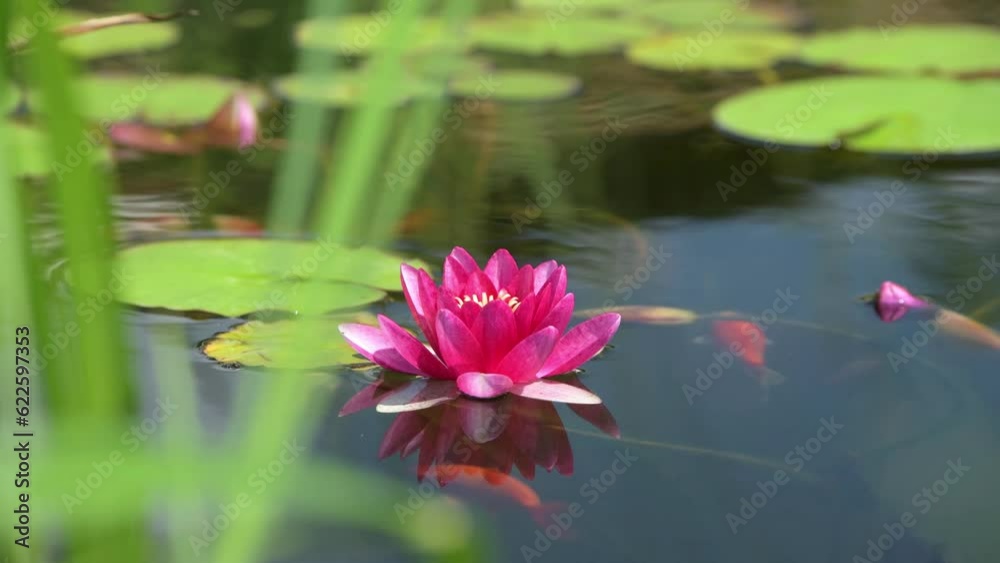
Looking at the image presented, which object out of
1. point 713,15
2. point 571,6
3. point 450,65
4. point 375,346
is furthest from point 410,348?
point 571,6

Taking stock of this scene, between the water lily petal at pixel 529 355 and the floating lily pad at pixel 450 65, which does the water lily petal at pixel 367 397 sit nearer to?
the water lily petal at pixel 529 355

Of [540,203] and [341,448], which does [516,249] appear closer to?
[540,203]

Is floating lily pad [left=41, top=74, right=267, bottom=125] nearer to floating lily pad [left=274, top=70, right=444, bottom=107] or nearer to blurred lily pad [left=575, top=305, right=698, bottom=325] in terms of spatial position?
floating lily pad [left=274, top=70, right=444, bottom=107]

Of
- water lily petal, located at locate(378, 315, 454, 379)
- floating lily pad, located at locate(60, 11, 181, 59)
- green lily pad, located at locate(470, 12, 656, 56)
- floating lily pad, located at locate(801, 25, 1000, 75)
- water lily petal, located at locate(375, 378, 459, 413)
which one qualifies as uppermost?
water lily petal, located at locate(378, 315, 454, 379)

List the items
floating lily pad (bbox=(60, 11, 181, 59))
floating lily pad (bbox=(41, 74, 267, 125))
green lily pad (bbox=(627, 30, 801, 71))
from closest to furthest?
1. floating lily pad (bbox=(41, 74, 267, 125))
2. green lily pad (bbox=(627, 30, 801, 71))
3. floating lily pad (bbox=(60, 11, 181, 59))

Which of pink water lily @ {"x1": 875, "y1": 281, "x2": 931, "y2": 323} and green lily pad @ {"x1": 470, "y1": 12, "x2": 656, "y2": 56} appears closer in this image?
pink water lily @ {"x1": 875, "y1": 281, "x2": 931, "y2": 323}

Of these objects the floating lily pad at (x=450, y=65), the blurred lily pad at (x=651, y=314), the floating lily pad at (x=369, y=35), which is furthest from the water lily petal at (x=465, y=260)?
the floating lily pad at (x=369, y=35)

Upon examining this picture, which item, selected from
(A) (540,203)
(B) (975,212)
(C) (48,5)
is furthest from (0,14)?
(B) (975,212)

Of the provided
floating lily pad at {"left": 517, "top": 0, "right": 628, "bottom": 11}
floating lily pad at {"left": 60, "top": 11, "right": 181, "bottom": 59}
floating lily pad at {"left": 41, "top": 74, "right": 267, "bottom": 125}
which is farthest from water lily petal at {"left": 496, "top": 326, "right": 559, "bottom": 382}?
floating lily pad at {"left": 517, "top": 0, "right": 628, "bottom": 11}
